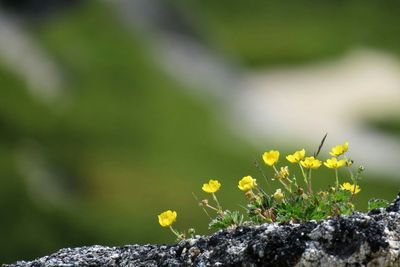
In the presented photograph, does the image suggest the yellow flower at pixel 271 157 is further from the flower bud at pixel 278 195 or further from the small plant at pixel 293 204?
the flower bud at pixel 278 195

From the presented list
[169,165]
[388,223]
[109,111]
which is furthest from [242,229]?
[109,111]

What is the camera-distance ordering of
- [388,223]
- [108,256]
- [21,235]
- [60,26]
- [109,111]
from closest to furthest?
[388,223]
[108,256]
[21,235]
[109,111]
[60,26]

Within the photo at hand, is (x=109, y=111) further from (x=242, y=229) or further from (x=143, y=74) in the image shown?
(x=242, y=229)

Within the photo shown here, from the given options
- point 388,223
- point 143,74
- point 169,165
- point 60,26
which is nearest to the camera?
point 388,223

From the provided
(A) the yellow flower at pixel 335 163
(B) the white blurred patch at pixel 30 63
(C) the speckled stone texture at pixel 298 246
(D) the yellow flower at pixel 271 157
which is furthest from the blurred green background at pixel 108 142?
(C) the speckled stone texture at pixel 298 246

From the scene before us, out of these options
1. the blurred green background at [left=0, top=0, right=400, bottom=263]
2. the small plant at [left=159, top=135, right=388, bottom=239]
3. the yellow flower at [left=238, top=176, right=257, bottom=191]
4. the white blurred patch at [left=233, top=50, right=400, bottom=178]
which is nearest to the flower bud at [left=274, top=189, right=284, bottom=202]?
the small plant at [left=159, top=135, right=388, bottom=239]

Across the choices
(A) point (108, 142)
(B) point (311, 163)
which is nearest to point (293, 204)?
(B) point (311, 163)

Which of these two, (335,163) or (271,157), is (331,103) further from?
(335,163)
